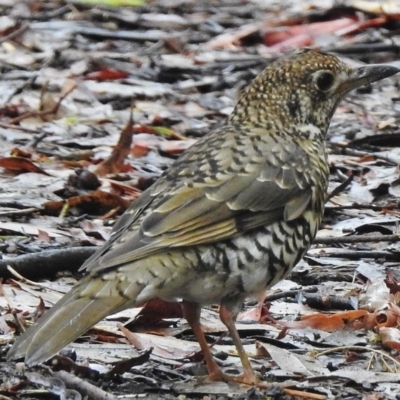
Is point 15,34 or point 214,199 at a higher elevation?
point 214,199

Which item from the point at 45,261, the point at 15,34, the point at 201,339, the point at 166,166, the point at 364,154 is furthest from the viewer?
the point at 15,34

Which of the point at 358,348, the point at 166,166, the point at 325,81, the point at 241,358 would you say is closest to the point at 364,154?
the point at 166,166

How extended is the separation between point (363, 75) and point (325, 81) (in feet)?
0.93

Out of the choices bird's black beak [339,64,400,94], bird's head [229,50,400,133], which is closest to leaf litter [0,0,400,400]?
bird's black beak [339,64,400,94]

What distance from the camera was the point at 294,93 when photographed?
5895 millimetres

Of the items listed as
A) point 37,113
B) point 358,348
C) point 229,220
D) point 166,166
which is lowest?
point 166,166

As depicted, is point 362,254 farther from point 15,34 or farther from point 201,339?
point 15,34

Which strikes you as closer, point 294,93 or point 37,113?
point 294,93

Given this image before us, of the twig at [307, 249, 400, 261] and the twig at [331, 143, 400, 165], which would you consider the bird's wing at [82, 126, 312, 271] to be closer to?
the twig at [307, 249, 400, 261]

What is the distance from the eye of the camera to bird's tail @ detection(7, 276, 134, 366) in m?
4.38

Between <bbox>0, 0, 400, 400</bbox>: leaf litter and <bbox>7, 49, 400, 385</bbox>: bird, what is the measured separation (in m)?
0.25

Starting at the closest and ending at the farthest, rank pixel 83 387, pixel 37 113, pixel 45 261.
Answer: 1. pixel 83 387
2. pixel 45 261
3. pixel 37 113

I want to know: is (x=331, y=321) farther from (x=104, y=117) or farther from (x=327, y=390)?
(x=104, y=117)

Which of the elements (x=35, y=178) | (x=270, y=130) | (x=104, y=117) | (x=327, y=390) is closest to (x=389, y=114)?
(x=104, y=117)
